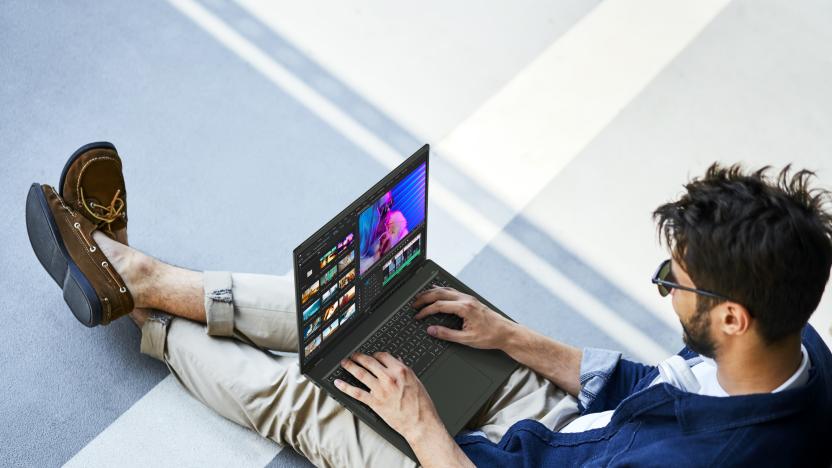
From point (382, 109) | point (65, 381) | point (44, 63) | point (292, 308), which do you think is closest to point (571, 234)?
point (382, 109)

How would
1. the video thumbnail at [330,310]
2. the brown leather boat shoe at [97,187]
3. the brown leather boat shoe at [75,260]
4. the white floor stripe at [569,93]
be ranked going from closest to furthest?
the video thumbnail at [330,310], the brown leather boat shoe at [75,260], the brown leather boat shoe at [97,187], the white floor stripe at [569,93]

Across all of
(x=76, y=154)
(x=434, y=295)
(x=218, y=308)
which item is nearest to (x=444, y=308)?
(x=434, y=295)

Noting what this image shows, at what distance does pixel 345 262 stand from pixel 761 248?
0.75m

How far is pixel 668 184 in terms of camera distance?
2.90 meters

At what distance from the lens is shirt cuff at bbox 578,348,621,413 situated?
6.31 feet

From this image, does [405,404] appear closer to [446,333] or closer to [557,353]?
[446,333]

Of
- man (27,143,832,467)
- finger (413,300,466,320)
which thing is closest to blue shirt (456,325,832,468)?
man (27,143,832,467)

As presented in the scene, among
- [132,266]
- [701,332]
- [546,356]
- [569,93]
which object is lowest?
[132,266]

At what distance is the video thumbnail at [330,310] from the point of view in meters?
1.86

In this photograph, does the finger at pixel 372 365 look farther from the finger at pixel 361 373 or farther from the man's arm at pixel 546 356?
the man's arm at pixel 546 356

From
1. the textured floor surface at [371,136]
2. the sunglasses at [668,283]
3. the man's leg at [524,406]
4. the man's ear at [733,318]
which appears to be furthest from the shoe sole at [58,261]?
the man's ear at [733,318]

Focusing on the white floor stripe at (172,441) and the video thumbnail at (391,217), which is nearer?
the video thumbnail at (391,217)

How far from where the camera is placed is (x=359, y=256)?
188cm

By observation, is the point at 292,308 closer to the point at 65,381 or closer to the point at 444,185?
the point at 65,381
